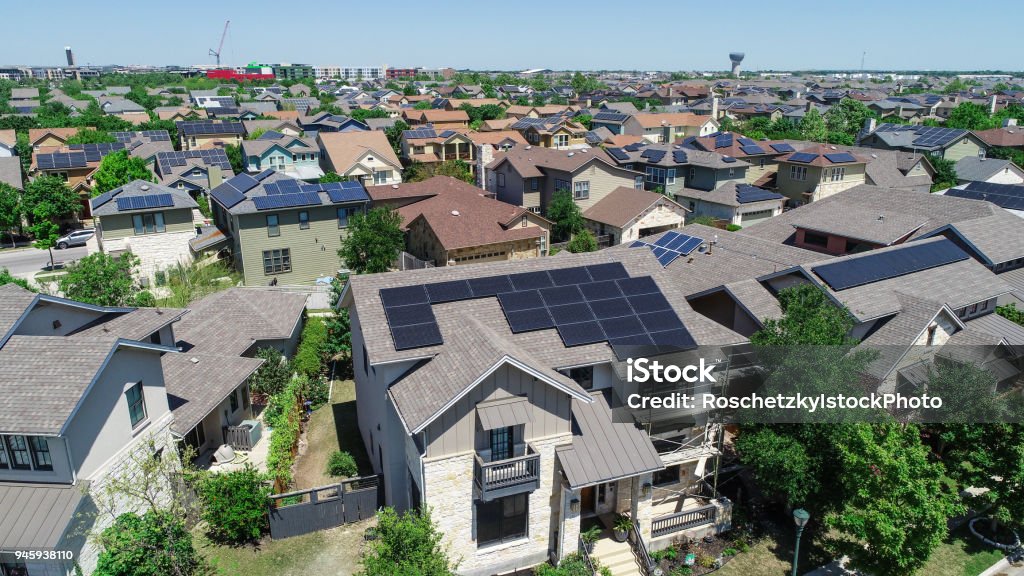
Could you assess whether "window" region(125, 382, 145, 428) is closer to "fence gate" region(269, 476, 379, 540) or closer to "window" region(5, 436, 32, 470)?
"window" region(5, 436, 32, 470)

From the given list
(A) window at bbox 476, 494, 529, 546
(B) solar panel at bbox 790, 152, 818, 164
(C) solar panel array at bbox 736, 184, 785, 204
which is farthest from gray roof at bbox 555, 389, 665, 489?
(B) solar panel at bbox 790, 152, 818, 164

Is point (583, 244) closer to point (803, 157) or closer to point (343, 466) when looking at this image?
point (803, 157)

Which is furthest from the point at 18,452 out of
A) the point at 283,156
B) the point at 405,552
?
the point at 283,156

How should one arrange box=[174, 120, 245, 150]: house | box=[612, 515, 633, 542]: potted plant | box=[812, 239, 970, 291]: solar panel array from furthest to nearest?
1. box=[174, 120, 245, 150]: house
2. box=[812, 239, 970, 291]: solar panel array
3. box=[612, 515, 633, 542]: potted plant

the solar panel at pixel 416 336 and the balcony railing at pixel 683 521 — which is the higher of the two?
the solar panel at pixel 416 336

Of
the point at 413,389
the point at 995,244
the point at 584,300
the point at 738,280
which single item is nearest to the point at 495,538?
the point at 413,389

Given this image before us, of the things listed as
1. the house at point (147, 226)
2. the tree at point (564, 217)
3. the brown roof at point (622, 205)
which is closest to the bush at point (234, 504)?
the house at point (147, 226)

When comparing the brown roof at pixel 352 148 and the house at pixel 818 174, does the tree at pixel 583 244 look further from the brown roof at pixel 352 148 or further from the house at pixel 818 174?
the brown roof at pixel 352 148
